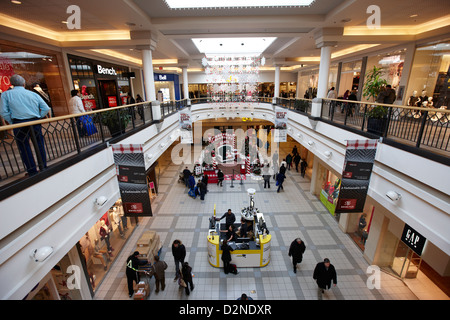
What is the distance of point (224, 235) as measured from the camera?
24.9ft

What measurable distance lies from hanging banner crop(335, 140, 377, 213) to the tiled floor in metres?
2.91

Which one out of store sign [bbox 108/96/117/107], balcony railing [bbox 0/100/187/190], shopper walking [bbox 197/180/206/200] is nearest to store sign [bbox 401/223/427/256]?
balcony railing [bbox 0/100/187/190]

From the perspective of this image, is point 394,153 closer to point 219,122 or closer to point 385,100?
point 385,100

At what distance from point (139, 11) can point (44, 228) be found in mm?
5816

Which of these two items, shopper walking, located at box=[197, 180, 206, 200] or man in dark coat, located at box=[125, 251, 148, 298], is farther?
shopper walking, located at box=[197, 180, 206, 200]

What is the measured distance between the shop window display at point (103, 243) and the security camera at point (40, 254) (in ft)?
Result: 9.88

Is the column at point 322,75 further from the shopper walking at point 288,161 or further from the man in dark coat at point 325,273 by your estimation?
the shopper walking at point 288,161

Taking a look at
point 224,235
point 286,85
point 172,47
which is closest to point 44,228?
point 224,235

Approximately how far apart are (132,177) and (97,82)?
8.47 m

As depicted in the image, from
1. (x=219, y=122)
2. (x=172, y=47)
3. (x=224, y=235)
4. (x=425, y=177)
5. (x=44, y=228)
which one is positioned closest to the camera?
(x=44, y=228)

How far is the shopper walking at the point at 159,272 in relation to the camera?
6.15 metres

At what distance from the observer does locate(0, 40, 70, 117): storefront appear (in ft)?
22.1

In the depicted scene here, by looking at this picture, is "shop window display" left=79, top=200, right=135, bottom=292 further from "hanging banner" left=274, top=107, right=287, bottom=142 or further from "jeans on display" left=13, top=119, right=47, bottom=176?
"hanging banner" left=274, top=107, right=287, bottom=142

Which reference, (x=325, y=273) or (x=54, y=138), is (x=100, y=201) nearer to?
(x=54, y=138)
